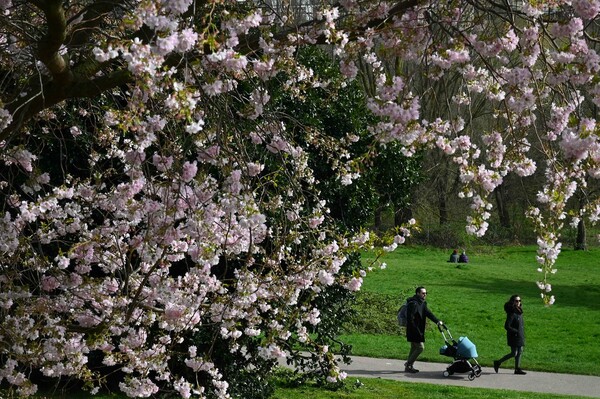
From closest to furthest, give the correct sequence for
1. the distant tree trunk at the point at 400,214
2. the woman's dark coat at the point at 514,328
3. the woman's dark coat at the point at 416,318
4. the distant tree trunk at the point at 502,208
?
the distant tree trunk at the point at 400,214 < the woman's dark coat at the point at 416,318 < the woman's dark coat at the point at 514,328 < the distant tree trunk at the point at 502,208

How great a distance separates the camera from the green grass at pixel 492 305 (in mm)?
16781

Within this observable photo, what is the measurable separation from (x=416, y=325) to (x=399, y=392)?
2.02m

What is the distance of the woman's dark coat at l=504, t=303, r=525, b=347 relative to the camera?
14453 millimetres

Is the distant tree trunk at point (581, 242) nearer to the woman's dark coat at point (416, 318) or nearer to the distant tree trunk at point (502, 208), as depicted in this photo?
the distant tree trunk at point (502, 208)

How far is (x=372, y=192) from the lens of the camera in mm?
11812

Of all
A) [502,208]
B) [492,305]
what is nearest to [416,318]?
[492,305]

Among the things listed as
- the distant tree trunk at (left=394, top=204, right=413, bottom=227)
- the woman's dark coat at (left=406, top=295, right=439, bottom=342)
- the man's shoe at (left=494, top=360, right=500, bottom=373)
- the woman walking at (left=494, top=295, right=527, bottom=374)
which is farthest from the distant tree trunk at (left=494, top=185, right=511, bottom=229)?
the woman's dark coat at (left=406, top=295, right=439, bottom=342)

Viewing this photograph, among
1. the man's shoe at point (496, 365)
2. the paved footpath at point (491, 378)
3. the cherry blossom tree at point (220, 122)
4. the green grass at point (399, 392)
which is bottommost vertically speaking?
the green grass at point (399, 392)

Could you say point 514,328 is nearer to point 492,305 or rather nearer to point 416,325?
point 416,325

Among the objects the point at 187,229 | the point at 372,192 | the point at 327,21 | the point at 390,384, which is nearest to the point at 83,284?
the point at 187,229

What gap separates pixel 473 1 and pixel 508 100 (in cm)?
60

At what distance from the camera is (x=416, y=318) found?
1455 cm

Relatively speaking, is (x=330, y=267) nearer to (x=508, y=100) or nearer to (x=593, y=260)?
(x=508, y=100)

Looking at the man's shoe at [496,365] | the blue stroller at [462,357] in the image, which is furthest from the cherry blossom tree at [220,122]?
the man's shoe at [496,365]
